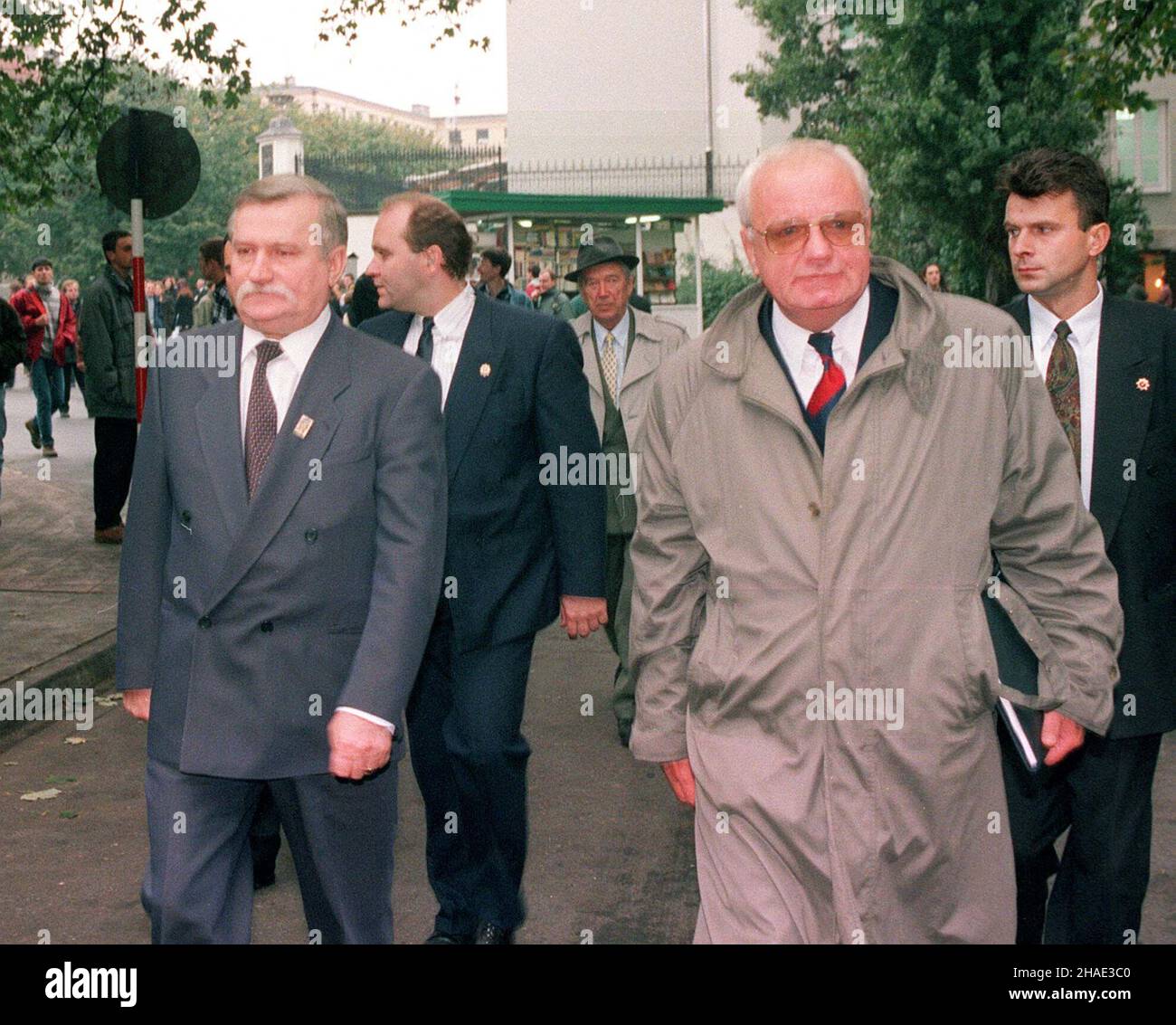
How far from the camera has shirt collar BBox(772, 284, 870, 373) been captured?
3.32 metres

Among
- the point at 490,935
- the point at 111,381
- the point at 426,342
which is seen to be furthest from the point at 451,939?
the point at 111,381

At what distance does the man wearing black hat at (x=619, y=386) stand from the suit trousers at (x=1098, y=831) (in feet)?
11.2

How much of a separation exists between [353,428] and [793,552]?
1030 mm

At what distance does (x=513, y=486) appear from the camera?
16.6ft

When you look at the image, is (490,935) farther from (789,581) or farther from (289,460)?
(789,581)

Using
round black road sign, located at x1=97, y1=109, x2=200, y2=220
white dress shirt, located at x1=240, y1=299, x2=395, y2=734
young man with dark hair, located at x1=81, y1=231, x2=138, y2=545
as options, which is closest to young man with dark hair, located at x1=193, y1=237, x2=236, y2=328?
round black road sign, located at x1=97, y1=109, x2=200, y2=220

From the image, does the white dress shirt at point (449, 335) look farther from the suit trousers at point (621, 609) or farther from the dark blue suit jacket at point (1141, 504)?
the suit trousers at point (621, 609)

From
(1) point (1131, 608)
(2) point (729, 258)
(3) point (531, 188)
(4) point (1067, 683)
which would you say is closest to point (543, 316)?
(1) point (1131, 608)

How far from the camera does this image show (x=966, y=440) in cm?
323

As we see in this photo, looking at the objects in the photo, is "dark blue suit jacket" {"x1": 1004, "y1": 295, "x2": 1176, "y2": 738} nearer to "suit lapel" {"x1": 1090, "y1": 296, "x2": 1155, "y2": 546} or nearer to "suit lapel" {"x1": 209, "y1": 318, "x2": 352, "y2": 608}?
"suit lapel" {"x1": 1090, "y1": 296, "x2": 1155, "y2": 546}

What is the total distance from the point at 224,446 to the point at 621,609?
4.14 meters

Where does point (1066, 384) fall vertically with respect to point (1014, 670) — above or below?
above

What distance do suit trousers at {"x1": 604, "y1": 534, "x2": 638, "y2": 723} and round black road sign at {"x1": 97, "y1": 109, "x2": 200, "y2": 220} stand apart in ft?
15.5

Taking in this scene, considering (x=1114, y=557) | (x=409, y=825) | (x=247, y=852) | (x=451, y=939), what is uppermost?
(x=1114, y=557)
